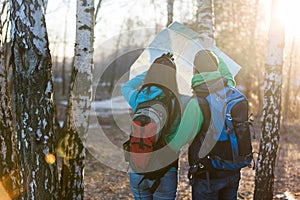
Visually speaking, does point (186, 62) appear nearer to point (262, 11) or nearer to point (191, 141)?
point (191, 141)

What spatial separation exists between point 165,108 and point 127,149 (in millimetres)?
489

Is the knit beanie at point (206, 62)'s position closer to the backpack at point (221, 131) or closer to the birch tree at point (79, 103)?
the backpack at point (221, 131)

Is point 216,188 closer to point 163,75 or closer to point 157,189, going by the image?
point 157,189

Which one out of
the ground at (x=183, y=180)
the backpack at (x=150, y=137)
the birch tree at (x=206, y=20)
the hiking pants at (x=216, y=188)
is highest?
the birch tree at (x=206, y=20)

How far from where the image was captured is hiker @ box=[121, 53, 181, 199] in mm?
3078

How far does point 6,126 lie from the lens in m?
4.67

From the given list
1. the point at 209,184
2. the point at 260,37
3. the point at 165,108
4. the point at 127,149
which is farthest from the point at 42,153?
the point at 260,37

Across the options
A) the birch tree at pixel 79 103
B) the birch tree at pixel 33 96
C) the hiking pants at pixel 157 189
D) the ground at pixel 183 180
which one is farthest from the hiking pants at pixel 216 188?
the ground at pixel 183 180

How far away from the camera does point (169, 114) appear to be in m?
3.08

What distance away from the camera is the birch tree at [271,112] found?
5836 millimetres

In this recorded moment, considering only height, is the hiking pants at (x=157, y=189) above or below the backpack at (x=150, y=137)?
below

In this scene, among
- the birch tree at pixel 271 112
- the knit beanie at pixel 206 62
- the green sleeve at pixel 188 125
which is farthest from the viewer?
the birch tree at pixel 271 112

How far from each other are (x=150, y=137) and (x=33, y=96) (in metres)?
1.43

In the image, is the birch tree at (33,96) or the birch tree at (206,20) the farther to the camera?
the birch tree at (206,20)
